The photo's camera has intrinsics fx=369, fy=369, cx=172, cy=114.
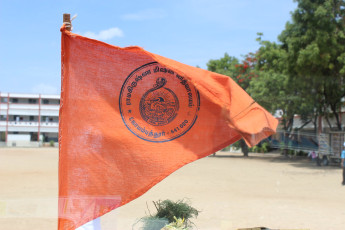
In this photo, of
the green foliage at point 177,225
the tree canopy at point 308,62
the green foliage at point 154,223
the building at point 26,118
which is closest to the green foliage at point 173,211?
the green foliage at point 154,223

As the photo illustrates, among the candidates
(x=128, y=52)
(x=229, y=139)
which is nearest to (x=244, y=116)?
(x=229, y=139)

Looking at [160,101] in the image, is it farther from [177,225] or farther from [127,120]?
[177,225]

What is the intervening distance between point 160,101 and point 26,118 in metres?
55.2

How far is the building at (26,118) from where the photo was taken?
173 feet

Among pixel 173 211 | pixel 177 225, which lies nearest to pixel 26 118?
pixel 173 211

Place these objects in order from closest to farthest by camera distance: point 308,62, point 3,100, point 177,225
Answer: point 177,225 → point 308,62 → point 3,100

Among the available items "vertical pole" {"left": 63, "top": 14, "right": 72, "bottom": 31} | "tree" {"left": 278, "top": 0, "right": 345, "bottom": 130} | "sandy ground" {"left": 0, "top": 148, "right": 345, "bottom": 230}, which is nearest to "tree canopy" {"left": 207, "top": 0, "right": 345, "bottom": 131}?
"tree" {"left": 278, "top": 0, "right": 345, "bottom": 130}

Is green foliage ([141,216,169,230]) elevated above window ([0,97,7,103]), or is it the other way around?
window ([0,97,7,103])

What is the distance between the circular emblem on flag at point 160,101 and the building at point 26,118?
169 feet

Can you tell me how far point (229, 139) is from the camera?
3053 mm

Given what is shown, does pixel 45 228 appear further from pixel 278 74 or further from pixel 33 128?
pixel 33 128

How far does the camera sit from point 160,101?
3.13 metres

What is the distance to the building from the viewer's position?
173ft

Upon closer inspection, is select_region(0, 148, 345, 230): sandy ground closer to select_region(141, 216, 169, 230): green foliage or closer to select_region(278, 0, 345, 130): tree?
select_region(141, 216, 169, 230): green foliage
